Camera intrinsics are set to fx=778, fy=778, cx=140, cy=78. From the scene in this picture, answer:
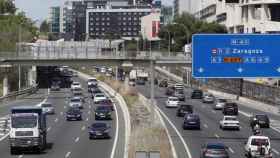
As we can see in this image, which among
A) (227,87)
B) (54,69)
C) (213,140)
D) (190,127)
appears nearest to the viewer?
(213,140)

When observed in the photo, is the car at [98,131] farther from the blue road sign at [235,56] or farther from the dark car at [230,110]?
the dark car at [230,110]

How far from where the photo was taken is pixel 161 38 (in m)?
197

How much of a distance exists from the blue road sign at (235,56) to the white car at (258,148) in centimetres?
383

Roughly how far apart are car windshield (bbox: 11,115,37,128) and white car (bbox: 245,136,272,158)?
38.5 ft

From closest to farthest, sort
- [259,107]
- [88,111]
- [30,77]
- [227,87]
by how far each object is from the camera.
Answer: [88,111] → [259,107] → [227,87] → [30,77]

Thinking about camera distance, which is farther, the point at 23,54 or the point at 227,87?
the point at 227,87

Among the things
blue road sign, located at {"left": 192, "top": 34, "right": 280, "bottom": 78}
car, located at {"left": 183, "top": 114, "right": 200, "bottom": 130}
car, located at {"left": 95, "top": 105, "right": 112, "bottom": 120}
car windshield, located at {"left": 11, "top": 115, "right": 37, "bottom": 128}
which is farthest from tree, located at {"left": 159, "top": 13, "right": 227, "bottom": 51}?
car windshield, located at {"left": 11, "top": 115, "right": 37, "bottom": 128}

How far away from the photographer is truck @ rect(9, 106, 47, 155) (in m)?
42.1

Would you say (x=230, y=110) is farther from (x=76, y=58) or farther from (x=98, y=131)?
(x=76, y=58)

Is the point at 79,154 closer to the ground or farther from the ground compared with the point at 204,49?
closer to the ground

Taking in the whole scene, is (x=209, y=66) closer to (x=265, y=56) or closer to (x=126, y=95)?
(x=265, y=56)

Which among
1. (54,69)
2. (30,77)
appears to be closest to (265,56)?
(30,77)

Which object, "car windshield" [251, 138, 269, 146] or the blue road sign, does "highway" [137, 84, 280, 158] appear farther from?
the blue road sign

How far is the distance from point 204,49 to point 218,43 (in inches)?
34.5
